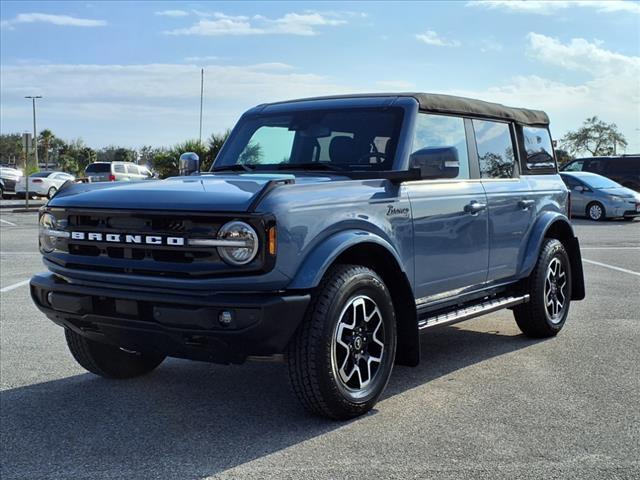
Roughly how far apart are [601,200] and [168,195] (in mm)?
19168

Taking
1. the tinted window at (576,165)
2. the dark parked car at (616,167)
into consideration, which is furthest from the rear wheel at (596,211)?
the dark parked car at (616,167)

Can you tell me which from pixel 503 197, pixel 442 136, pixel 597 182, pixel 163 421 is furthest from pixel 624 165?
pixel 163 421

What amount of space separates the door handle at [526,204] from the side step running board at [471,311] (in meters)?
0.71

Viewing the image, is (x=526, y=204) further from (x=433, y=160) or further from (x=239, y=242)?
(x=239, y=242)

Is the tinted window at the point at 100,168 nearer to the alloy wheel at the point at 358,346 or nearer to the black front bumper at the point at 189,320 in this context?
the black front bumper at the point at 189,320

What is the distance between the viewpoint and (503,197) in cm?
601

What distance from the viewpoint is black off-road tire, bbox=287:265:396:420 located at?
413 cm

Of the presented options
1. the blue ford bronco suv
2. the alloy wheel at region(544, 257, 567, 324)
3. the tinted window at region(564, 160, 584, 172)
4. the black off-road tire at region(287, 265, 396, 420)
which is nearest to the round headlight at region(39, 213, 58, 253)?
the blue ford bronco suv

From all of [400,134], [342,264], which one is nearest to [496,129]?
[400,134]

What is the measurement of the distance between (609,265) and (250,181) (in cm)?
865

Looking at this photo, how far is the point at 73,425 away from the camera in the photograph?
4434 millimetres

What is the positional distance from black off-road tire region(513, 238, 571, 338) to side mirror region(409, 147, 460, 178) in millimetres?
1947

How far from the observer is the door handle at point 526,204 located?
6265mm

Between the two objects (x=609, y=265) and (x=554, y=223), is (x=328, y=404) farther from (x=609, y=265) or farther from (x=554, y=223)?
(x=609, y=265)
